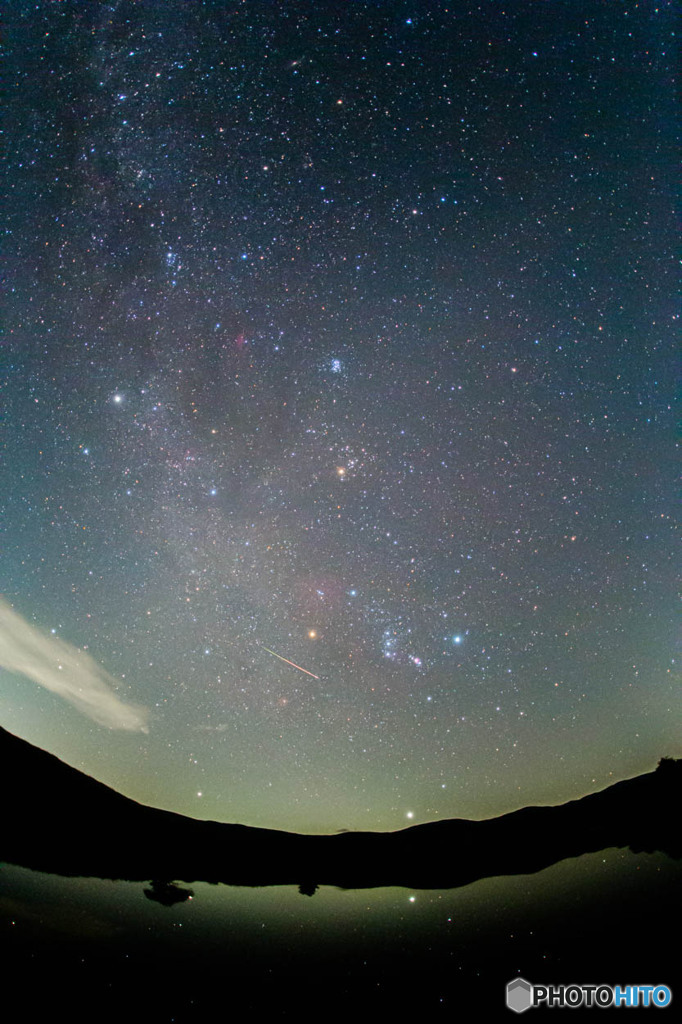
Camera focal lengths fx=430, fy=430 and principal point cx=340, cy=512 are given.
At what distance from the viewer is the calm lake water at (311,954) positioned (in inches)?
239

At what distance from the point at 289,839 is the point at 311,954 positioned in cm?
4479

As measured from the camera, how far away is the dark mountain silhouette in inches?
1092

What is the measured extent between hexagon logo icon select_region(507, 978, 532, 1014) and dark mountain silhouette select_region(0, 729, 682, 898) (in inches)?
886

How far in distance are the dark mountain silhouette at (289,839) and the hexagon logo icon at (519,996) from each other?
73.8 feet

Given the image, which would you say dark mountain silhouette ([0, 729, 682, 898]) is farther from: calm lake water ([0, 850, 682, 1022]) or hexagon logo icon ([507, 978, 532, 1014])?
hexagon logo icon ([507, 978, 532, 1014])

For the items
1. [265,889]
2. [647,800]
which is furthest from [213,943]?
[647,800]

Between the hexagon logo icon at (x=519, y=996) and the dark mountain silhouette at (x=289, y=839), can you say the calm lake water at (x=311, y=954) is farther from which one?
the dark mountain silhouette at (x=289, y=839)

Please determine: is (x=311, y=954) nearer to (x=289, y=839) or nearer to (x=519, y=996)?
(x=519, y=996)

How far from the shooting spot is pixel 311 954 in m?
9.52

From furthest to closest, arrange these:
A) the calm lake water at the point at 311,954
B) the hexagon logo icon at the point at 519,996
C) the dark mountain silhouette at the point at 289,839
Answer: the dark mountain silhouette at the point at 289,839 < the calm lake water at the point at 311,954 < the hexagon logo icon at the point at 519,996

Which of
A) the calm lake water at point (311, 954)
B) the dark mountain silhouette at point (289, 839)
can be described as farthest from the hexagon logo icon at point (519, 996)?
the dark mountain silhouette at point (289, 839)

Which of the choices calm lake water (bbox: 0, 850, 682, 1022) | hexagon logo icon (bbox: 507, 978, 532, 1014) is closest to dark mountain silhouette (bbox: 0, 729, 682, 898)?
calm lake water (bbox: 0, 850, 682, 1022)

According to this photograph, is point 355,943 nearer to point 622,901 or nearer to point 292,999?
point 292,999

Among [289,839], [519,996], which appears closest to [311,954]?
[519,996]
